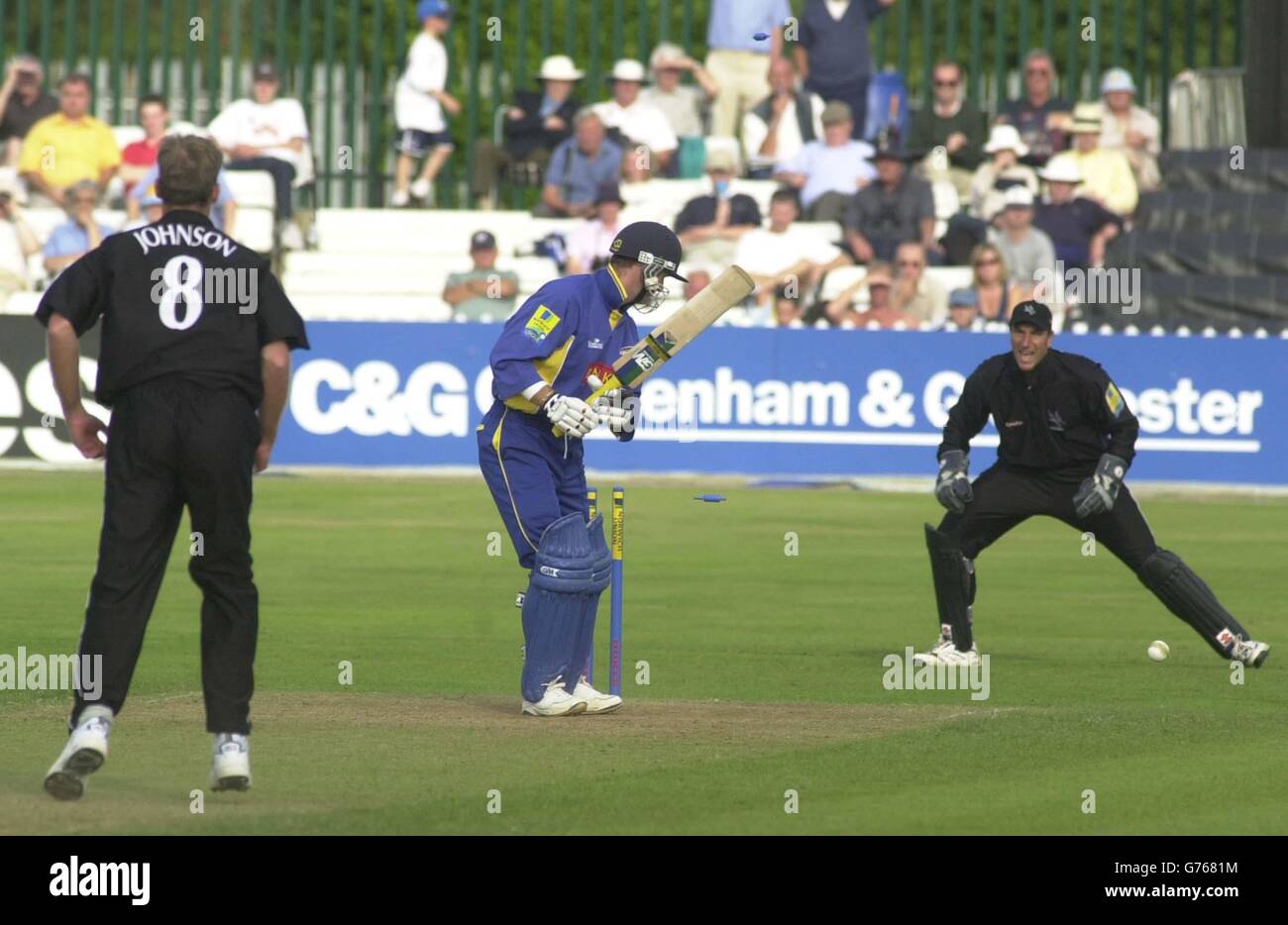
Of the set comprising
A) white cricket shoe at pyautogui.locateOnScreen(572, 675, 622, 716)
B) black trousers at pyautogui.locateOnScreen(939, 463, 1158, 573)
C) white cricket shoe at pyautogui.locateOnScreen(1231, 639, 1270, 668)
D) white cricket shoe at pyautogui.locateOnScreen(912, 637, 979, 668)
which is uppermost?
black trousers at pyautogui.locateOnScreen(939, 463, 1158, 573)

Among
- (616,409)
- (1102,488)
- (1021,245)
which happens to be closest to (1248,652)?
(1102,488)

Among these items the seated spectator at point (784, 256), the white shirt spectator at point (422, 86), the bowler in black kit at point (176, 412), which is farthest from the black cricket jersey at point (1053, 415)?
the white shirt spectator at point (422, 86)

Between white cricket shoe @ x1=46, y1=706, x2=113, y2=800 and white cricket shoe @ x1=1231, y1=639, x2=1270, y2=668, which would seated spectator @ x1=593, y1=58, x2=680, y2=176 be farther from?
white cricket shoe @ x1=46, y1=706, x2=113, y2=800

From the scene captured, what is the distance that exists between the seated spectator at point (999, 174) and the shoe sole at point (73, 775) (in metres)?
19.1

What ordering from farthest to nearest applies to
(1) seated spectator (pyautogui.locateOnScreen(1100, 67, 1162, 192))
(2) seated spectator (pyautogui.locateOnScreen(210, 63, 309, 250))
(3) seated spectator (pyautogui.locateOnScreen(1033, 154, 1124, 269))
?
(2) seated spectator (pyautogui.locateOnScreen(210, 63, 309, 250))
(1) seated spectator (pyautogui.locateOnScreen(1100, 67, 1162, 192))
(3) seated spectator (pyautogui.locateOnScreen(1033, 154, 1124, 269))

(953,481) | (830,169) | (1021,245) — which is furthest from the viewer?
(830,169)

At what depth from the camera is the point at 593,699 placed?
1038 centimetres

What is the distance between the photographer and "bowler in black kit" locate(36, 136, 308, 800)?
26.0 ft

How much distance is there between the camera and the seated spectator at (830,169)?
26.6 m

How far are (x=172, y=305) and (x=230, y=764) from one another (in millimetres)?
1538

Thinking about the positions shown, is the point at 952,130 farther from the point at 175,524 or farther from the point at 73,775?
the point at 73,775

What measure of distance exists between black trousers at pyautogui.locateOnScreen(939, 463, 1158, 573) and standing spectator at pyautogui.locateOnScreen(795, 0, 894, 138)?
15631mm

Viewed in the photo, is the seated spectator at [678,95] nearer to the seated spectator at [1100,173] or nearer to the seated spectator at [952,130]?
the seated spectator at [952,130]

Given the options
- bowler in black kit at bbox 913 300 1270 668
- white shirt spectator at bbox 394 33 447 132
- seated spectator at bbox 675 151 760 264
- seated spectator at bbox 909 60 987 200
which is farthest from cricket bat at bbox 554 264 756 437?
white shirt spectator at bbox 394 33 447 132
